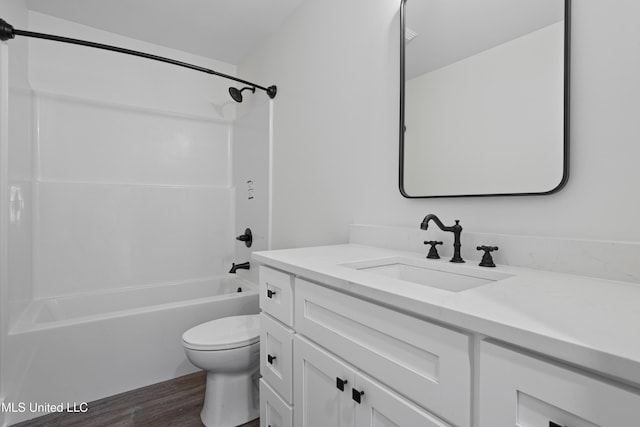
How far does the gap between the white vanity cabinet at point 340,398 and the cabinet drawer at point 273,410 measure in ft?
0.18

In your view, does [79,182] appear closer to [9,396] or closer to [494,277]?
[9,396]

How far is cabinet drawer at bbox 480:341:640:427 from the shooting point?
39cm

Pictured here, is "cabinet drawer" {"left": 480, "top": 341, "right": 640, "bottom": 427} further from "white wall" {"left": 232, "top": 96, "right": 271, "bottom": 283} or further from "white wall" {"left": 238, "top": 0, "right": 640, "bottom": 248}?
"white wall" {"left": 232, "top": 96, "right": 271, "bottom": 283}

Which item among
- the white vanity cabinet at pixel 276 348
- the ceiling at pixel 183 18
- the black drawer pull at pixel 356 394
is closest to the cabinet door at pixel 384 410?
the black drawer pull at pixel 356 394

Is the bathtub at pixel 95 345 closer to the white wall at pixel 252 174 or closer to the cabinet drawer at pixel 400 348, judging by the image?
the white wall at pixel 252 174

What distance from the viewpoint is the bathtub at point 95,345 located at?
159 cm

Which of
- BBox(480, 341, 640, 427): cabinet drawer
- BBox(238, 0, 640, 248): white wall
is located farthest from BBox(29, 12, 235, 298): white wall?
BBox(480, 341, 640, 427): cabinet drawer

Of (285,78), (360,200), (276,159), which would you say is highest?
(285,78)

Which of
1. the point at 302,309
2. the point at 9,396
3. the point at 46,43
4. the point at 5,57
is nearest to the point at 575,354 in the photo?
the point at 302,309

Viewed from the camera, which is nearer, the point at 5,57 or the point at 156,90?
the point at 5,57

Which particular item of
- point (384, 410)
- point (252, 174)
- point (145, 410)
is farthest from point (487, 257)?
point (252, 174)

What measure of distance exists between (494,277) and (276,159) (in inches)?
69.7

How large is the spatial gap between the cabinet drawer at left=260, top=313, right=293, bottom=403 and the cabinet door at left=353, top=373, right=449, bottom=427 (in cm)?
35

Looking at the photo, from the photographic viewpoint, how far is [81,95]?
2309 millimetres
